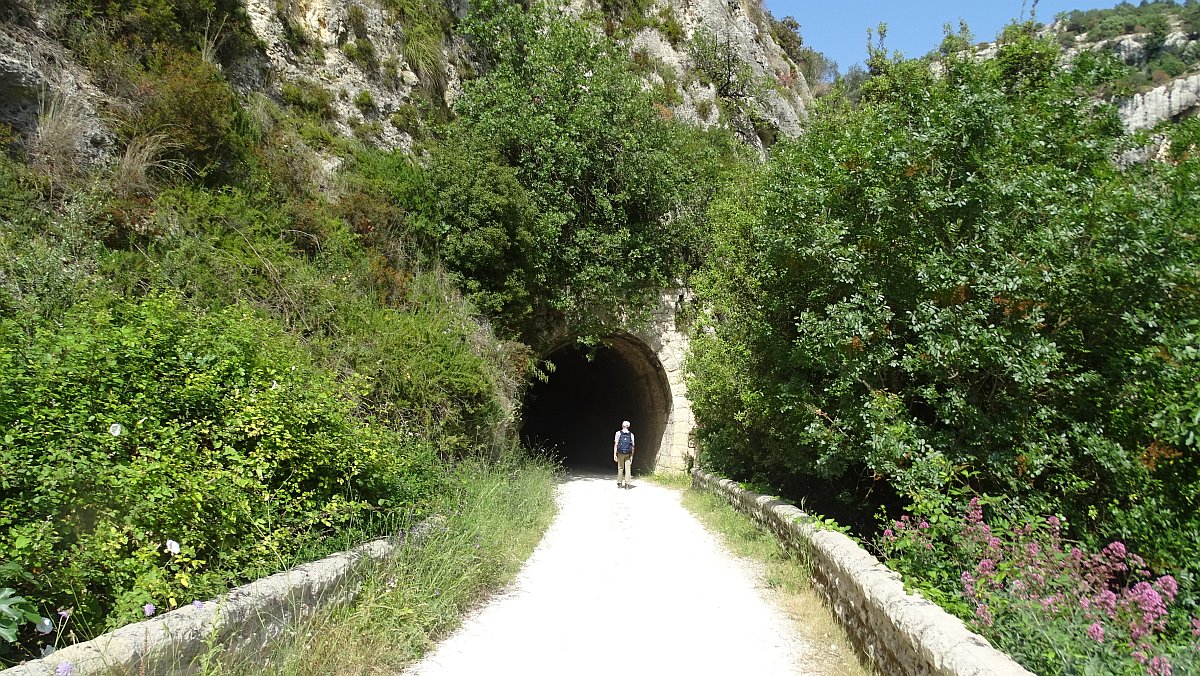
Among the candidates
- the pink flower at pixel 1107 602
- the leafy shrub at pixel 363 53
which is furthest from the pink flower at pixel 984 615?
the leafy shrub at pixel 363 53

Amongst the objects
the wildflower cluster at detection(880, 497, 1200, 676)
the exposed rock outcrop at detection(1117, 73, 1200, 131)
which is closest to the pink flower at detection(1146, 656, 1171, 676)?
the wildflower cluster at detection(880, 497, 1200, 676)

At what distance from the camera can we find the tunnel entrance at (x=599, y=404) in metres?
18.7

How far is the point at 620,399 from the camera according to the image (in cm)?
2281

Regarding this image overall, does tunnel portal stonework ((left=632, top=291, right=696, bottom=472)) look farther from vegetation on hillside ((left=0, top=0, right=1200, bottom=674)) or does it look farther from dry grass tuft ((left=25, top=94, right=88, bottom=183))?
dry grass tuft ((left=25, top=94, right=88, bottom=183))

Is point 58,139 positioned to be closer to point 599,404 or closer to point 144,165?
point 144,165

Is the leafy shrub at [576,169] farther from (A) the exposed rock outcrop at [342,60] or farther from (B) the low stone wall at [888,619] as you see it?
(B) the low stone wall at [888,619]

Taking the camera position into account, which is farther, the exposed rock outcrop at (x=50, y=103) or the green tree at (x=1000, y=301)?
the exposed rock outcrop at (x=50, y=103)

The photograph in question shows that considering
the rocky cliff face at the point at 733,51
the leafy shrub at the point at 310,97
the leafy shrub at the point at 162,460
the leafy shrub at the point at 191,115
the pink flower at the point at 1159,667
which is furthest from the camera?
the rocky cliff face at the point at 733,51

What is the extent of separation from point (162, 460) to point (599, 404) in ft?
68.6

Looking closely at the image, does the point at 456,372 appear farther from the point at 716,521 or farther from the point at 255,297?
the point at 716,521

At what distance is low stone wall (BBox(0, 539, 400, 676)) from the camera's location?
282 centimetres

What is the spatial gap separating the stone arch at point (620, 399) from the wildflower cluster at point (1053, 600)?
10591mm

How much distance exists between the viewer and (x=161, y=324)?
498cm

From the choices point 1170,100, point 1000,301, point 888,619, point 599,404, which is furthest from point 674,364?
point 1170,100
